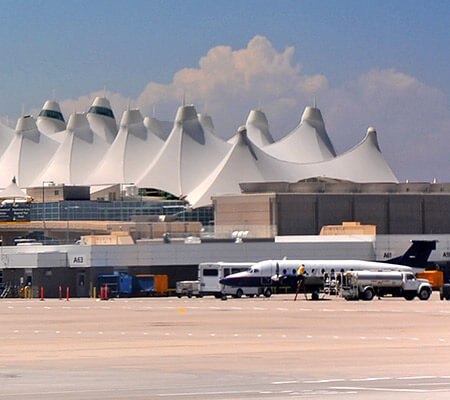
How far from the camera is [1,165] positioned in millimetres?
171625

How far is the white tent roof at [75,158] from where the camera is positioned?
158250 millimetres

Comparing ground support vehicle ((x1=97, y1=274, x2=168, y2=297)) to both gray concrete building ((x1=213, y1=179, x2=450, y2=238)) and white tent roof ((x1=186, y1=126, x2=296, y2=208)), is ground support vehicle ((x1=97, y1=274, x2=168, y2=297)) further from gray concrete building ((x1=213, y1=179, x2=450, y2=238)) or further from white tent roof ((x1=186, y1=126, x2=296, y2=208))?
white tent roof ((x1=186, y1=126, x2=296, y2=208))

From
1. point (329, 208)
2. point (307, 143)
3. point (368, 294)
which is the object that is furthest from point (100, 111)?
point (368, 294)

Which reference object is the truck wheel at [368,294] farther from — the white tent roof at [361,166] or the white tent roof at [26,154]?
the white tent roof at [26,154]

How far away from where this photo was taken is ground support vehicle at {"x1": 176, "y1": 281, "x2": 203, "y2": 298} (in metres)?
69.8

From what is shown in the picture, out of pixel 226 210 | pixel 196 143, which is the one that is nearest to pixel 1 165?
pixel 196 143

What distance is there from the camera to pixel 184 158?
141 meters

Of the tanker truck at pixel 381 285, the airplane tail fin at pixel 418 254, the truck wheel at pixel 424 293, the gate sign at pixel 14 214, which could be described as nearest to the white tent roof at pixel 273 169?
the gate sign at pixel 14 214

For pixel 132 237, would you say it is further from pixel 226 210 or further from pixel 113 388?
pixel 113 388

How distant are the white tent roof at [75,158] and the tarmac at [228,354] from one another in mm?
109273

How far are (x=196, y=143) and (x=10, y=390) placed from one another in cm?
12488

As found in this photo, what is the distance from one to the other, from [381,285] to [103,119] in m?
118

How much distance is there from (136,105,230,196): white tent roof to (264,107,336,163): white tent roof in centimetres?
1278

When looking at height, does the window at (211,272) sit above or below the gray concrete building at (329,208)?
below
